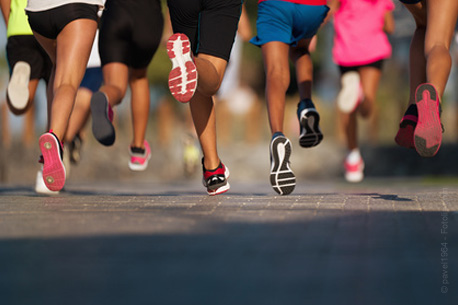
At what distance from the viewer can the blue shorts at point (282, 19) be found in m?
5.22

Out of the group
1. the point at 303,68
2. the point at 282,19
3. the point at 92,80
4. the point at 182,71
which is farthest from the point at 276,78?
the point at 92,80

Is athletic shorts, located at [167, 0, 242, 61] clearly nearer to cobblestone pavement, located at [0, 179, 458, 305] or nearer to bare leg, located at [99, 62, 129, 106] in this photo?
bare leg, located at [99, 62, 129, 106]

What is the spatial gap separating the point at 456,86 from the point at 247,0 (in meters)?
6.48

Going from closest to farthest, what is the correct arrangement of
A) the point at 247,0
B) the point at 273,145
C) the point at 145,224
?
the point at 145,224 → the point at 273,145 → the point at 247,0

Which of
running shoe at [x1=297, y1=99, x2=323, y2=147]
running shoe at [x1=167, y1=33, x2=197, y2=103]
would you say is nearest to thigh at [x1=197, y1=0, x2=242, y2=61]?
running shoe at [x1=167, y1=33, x2=197, y2=103]

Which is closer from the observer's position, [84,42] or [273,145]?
[273,145]

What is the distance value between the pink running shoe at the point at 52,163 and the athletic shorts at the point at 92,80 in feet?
6.82

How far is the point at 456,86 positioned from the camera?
16.3 meters

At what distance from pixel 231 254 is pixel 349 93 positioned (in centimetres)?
541

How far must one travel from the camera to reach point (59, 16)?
199 inches

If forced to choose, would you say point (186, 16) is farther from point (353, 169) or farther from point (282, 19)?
point (353, 169)

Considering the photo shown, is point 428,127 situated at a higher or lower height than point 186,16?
lower

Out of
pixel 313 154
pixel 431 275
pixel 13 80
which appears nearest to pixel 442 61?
pixel 431 275

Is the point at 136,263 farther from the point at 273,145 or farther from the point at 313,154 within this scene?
the point at 313,154
